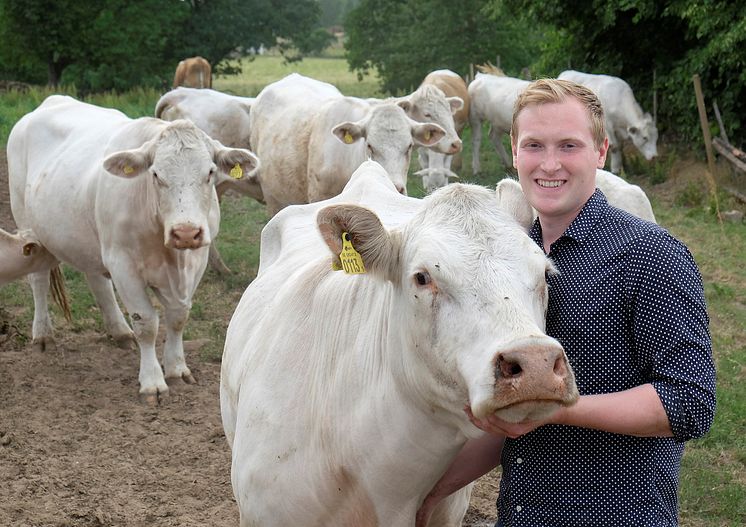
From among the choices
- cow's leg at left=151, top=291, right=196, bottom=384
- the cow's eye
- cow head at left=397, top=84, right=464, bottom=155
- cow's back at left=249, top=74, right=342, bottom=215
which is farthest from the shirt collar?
cow head at left=397, top=84, right=464, bottom=155

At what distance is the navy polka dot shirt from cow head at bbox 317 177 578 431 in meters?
0.13

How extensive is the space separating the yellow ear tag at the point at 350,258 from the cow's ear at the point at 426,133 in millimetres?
6267

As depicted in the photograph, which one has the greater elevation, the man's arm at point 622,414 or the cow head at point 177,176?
the man's arm at point 622,414

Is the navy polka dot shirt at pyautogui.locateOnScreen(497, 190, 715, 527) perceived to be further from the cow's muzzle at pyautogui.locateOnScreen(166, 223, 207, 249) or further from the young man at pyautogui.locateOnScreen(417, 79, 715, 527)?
the cow's muzzle at pyautogui.locateOnScreen(166, 223, 207, 249)

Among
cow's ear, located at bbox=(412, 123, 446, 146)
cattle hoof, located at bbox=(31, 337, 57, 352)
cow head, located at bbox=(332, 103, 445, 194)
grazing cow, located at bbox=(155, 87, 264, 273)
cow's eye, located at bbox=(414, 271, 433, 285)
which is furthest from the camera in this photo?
grazing cow, located at bbox=(155, 87, 264, 273)

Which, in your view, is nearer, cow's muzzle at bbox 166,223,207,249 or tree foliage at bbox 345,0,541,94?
cow's muzzle at bbox 166,223,207,249

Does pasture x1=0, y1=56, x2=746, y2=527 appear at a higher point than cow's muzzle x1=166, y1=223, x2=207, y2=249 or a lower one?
lower

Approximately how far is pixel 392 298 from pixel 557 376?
2.24 feet

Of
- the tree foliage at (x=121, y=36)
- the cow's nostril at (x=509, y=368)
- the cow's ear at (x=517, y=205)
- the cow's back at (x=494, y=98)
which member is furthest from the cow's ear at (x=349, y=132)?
the tree foliage at (x=121, y=36)

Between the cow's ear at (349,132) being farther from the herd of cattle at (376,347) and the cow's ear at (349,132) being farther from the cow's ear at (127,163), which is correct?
the herd of cattle at (376,347)

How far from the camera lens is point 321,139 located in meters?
8.91

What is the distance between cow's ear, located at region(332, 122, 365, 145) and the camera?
27.3ft

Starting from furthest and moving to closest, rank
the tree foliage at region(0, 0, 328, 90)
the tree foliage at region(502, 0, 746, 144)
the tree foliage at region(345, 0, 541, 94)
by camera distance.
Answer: the tree foliage at region(0, 0, 328, 90), the tree foliage at region(345, 0, 541, 94), the tree foliage at region(502, 0, 746, 144)

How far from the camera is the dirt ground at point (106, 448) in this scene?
15.7ft
